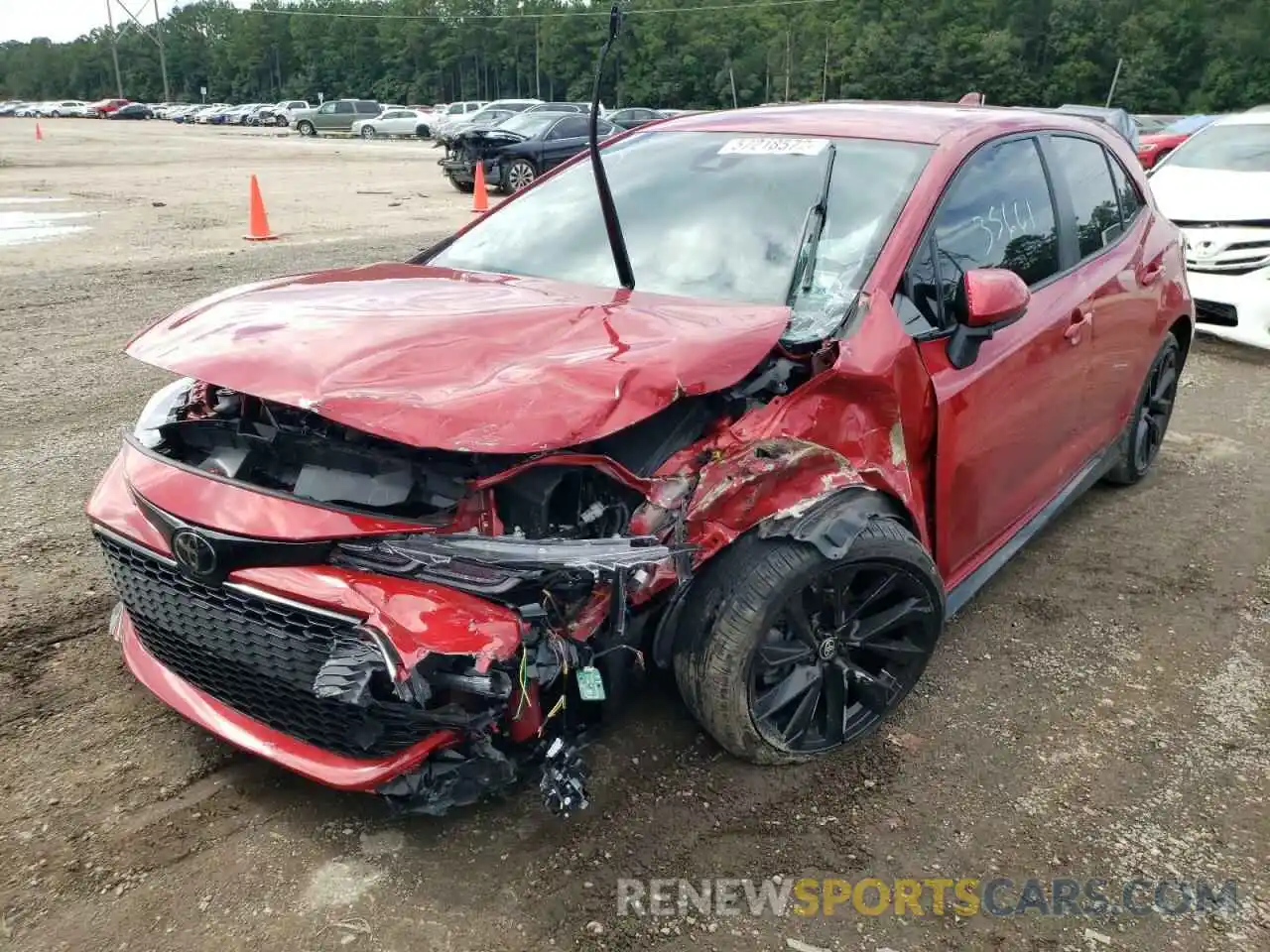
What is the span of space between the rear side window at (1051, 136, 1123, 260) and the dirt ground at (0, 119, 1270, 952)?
1.29m

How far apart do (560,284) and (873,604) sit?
4.49 feet

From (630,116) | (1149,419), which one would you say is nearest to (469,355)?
(1149,419)

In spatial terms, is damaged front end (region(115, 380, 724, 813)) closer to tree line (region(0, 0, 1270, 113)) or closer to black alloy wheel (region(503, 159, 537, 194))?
black alloy wheel (region(503, 159, 537, 194))

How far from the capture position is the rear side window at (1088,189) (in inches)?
148

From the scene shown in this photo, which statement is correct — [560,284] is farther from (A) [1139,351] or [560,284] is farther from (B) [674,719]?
(A) [1139,351]

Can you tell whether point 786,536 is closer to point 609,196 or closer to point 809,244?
point 809,244

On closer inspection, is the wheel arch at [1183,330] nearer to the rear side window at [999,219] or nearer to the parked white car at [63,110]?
the rear side window at [999,219]

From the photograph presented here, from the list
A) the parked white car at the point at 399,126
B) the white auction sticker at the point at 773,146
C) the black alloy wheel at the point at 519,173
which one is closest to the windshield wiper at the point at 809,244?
the white auction sticker at the point at 773,146

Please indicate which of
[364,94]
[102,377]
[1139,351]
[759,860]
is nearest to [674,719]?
[759,860]

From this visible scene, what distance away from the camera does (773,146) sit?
10.9ft

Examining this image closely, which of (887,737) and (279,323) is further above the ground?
(279,323)

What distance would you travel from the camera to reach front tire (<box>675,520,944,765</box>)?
7.93 feet

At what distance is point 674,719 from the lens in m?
2.88

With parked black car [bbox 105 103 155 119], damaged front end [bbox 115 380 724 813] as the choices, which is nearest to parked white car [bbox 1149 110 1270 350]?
damaged front end [bbox 115 380 724 813]
